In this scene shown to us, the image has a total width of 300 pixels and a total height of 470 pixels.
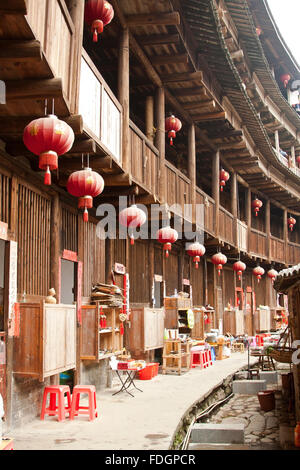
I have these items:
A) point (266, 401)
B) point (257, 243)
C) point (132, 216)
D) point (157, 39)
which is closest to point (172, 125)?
point (157, 39)

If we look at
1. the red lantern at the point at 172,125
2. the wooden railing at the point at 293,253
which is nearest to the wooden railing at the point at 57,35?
the red lantern at the point at 172,125

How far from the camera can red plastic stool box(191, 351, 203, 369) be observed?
51.9 ft

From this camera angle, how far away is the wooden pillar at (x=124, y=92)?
10.0 metres

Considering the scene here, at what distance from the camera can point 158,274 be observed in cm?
1633

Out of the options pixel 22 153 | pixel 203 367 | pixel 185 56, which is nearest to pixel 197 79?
pixel 185 56

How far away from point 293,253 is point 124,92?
19636 millimetres

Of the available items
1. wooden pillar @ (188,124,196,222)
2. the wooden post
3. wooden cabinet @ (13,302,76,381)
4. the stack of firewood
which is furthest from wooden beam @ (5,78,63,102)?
the wooden post

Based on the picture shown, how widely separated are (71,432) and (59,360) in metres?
1.33

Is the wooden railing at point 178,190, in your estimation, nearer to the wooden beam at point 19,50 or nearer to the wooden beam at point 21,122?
the wooden beam at point 21,122

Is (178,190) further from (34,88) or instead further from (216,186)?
(34,88)

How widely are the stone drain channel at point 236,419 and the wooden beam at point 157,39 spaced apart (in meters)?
8.12

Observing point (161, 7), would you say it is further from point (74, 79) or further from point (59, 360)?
point (59, 360)

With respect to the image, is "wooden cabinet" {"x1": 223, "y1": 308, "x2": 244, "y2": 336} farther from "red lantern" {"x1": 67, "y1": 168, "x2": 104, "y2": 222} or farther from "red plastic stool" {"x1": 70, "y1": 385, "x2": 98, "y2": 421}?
"red lantern" {"x1": 67, "y1": 168, "x2": 104, "y2": 222}

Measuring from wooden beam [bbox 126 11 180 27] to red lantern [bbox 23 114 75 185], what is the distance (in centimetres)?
513
